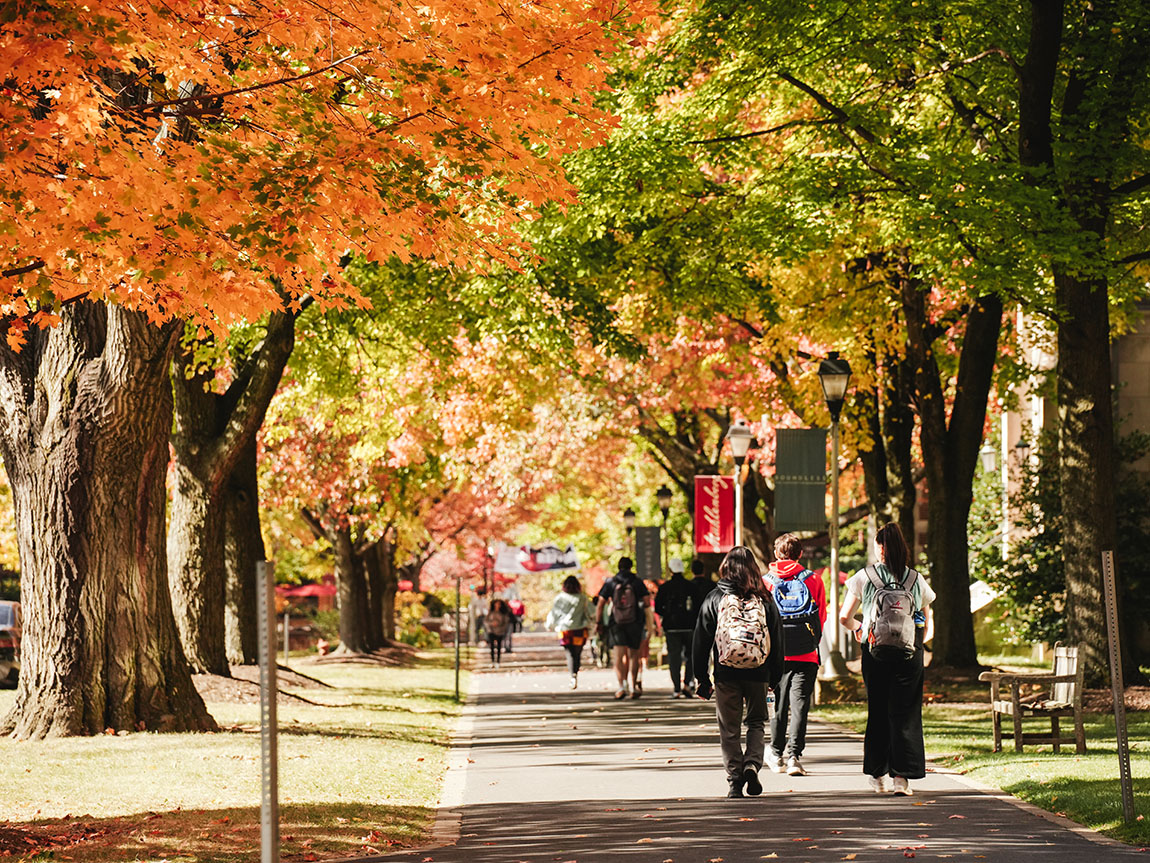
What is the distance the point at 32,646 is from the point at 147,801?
443cm

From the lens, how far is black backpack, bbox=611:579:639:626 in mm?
21625

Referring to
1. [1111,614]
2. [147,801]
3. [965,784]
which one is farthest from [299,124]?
[965,784]

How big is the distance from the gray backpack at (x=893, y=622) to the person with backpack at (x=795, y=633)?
1.30 metres

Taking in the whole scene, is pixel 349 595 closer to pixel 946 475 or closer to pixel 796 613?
pixel 946 475

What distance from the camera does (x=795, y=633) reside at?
12.1 metres

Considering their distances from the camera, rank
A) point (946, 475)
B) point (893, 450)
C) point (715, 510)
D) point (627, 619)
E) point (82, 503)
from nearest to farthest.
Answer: point (82, 503), point (627, 619), point (946, 475), point (893, 450), point (715, 510)

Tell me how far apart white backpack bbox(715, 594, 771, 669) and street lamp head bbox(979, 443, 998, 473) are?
1120 inches

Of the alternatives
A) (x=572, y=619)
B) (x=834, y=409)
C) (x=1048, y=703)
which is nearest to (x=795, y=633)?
(x=1048, y=703)

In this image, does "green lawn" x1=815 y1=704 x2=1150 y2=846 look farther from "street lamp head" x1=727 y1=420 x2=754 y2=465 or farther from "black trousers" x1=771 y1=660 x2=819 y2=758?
"street lamp head" x1=727 y1=420 x2=754 y2=465

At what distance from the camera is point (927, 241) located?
17.5 meters

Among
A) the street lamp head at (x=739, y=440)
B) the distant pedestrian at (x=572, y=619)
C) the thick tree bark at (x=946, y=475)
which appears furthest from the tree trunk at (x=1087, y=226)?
the distant pedestrian at (x=572, y=619)

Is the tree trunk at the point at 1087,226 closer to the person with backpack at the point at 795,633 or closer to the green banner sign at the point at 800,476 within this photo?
the green banner sign at the point at 800,476

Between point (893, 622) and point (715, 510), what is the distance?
19032 mm

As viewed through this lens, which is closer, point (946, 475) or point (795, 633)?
point (795, 633)
